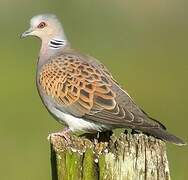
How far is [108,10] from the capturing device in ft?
82.6

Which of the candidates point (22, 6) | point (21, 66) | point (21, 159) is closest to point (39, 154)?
point (21, 159)

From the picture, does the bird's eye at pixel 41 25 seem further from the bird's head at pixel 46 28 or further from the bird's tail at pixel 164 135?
the bird's tail at pixel 164 135

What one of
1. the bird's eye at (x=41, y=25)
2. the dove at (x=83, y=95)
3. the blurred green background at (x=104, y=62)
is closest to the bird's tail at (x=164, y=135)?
the dove at (x=83, y=95)

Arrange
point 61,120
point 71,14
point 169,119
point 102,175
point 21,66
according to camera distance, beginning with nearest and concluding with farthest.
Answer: point 102,175
point 61,120
point 169,119
point 21,66
point 71,14

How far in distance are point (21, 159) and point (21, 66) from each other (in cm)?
799

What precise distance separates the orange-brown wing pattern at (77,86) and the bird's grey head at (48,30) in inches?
19.9

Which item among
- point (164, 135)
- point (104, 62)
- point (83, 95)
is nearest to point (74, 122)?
point (83, 95)

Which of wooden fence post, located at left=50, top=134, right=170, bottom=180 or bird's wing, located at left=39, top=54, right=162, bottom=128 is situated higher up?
bird's wing, located at left=39, top=54, right=162, bottom=128

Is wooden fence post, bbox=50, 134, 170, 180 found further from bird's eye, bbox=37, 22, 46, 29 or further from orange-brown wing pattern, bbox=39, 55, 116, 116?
bird's eye, bbox=37, 22, 46, 29

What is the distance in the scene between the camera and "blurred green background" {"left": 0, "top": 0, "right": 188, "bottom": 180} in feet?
39.4

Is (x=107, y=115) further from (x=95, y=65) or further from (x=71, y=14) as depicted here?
(x=71, y=14)

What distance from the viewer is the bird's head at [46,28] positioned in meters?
7.93

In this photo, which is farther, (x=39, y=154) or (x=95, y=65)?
(x=39, y=154)

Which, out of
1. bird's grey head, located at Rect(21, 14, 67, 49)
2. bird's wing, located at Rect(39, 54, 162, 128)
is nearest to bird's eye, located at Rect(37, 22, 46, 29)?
bird's grey head, located at Rect(21, 14, 67, 49)
